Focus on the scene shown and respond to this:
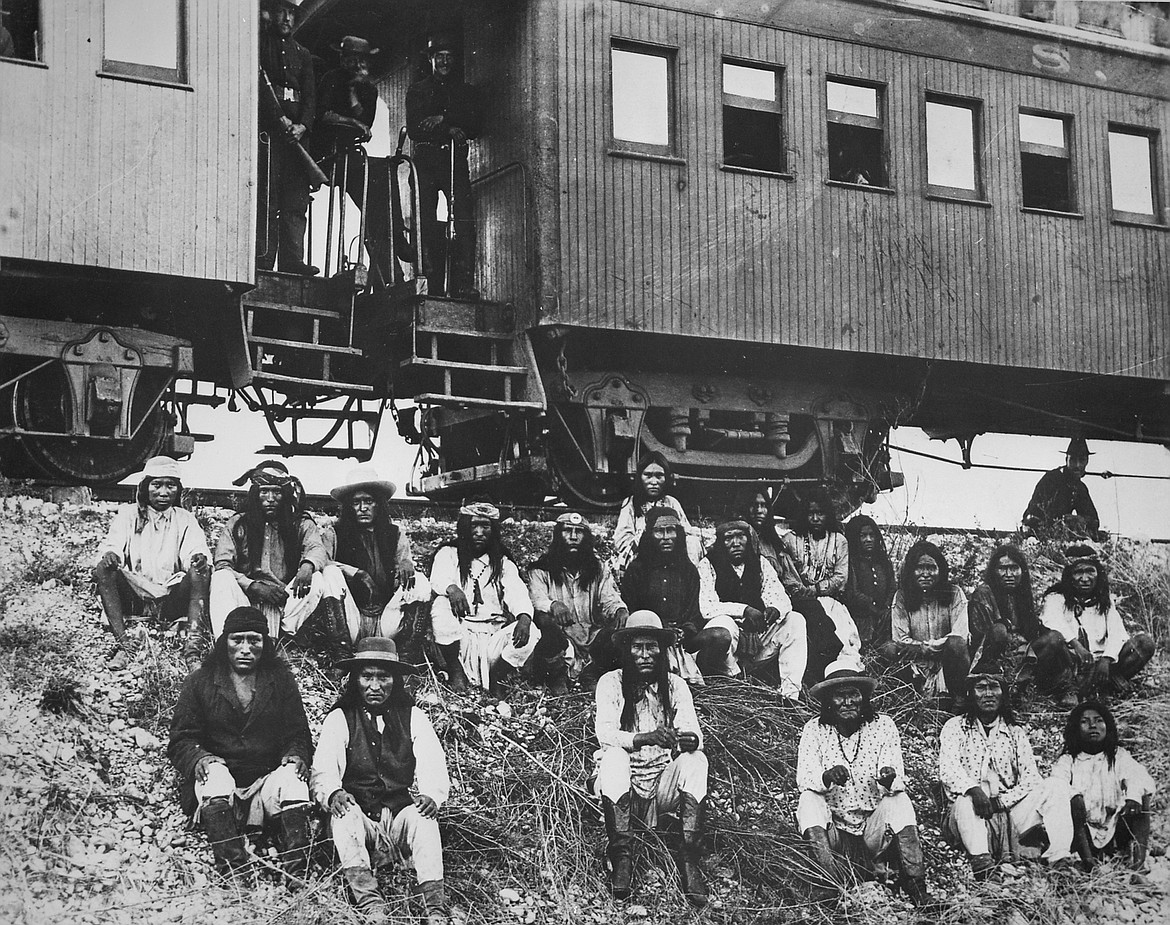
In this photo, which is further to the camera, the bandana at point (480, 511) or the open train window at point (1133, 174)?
the open train window at point (1133, 174)

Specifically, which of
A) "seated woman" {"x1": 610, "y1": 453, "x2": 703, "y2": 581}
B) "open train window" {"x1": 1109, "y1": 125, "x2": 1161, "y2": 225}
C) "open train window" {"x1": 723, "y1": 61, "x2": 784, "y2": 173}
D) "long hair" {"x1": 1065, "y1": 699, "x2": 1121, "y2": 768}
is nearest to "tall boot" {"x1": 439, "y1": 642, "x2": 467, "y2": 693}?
"seated woman" {"x1": 610, "y1": 453, "x2": 703, "y2": 581}

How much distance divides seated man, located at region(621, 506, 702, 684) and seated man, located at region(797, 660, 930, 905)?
676 millimetres

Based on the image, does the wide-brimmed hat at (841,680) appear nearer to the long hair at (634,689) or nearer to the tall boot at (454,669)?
the long hair at (634,689)

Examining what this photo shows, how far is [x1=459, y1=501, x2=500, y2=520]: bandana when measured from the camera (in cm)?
823

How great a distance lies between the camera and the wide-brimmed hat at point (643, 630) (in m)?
8.33

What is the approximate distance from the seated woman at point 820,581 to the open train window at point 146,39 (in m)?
4.20

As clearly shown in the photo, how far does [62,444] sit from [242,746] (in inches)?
67.2

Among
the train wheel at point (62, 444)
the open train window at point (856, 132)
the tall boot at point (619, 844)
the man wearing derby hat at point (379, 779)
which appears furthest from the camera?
the open train window at point (856, 132)

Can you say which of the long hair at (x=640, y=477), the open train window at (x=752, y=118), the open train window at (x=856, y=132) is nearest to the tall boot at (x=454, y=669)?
the long hair at (x=640, y=477)

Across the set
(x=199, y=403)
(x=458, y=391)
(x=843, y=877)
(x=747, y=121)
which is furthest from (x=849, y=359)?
(x=199, y=403)

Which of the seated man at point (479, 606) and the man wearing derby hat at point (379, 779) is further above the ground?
the seated man at point (479, 606)

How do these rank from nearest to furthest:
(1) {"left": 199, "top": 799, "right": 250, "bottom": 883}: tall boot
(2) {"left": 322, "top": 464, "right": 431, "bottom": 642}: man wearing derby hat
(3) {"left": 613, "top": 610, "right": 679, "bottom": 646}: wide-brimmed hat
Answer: (1) {"left": 199, "top": 799, "right": 250, "bottom": 883}: tall boot
(2) {"left": 322, "top": 464, "right": 431, "bottom": 642}: man wearing derby hat
(3) {"left": 613, "top": 610, "right": 679, "bottom": 646}: wide-brimmed hat

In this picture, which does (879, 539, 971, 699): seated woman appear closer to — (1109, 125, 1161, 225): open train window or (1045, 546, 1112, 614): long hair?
(1045, 546, 1112, 614): long hair

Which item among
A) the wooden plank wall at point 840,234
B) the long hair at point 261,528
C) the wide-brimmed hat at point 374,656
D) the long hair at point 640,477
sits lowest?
the wide-brimmed hat at point 374,656
